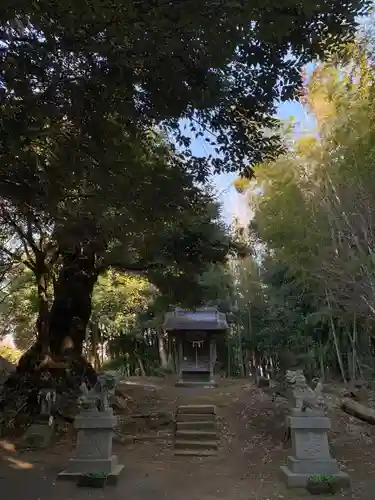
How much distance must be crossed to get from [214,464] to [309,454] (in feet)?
5.77

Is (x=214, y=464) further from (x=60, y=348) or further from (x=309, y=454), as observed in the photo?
(x=60, y=348)

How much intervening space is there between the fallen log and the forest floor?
0.15 m

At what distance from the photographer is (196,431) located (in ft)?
27.1

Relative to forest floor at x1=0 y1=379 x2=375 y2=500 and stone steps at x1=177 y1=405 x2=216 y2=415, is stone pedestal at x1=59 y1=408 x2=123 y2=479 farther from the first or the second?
stone steps at x1=177 y1=405 x2=216 y2=415

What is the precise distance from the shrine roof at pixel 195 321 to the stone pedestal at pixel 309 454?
771 centimetres

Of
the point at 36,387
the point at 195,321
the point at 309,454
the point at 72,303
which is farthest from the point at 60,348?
the point at 195,321

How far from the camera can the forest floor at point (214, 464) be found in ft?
18.5

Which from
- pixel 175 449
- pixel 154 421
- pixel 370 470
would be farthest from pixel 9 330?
pixel 370 470

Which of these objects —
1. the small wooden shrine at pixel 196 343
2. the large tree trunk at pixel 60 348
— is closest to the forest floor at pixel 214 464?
the large tree trunk at pixel 60 348

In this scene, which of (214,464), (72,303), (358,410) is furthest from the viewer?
(72,303)

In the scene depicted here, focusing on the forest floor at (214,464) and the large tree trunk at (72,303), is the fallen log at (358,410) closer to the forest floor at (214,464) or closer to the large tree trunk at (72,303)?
the forest floor at (214,464)

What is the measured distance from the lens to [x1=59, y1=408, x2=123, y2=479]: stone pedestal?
5.93m

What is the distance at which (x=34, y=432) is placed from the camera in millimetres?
7422

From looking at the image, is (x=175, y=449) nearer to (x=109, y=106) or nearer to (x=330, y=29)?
(x=109, y=106)
